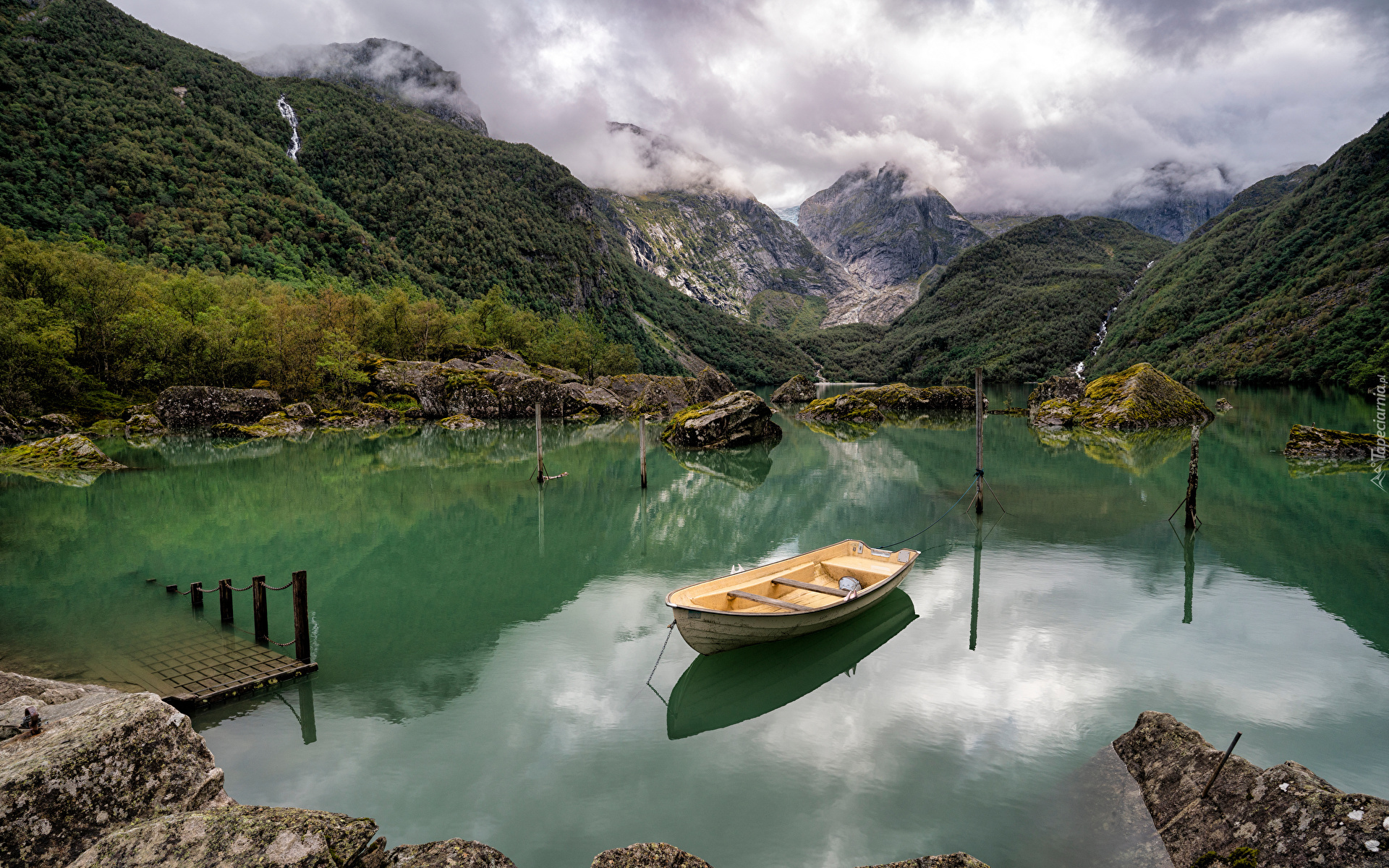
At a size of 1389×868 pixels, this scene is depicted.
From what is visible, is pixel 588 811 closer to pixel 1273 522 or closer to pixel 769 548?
pixel 769 548

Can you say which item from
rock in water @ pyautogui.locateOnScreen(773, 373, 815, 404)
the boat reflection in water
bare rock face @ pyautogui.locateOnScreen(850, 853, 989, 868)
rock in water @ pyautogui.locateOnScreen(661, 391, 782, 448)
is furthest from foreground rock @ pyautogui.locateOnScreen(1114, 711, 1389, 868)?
rock in water @ pyautogui.locateOnScreen(773, 373, 815, 404)

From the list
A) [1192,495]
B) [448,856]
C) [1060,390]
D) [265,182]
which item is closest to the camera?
[448,856]

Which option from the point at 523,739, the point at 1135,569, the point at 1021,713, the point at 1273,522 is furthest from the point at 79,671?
the point at 1273,522

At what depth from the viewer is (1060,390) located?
65.8 m

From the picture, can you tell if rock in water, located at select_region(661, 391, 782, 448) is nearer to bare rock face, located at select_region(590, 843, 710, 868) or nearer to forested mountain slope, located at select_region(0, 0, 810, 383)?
bare rock face, located at select_region(590, 843, 710, 868)

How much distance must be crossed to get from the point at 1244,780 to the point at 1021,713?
148 inches

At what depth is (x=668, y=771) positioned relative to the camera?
8.41m

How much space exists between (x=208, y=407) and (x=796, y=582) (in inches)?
2115

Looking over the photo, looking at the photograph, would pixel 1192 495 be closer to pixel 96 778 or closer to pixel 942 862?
pixel 942 862

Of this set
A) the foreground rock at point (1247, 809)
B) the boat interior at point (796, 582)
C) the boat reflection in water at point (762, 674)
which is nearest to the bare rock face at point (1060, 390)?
the boat interior at point (796, 582)

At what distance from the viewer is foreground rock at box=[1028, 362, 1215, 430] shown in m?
47.6

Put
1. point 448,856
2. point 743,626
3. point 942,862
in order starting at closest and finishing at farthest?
point 448,856
point 942,862
point 743,626

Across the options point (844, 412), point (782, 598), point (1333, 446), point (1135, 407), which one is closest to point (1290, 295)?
point (1135, 407)

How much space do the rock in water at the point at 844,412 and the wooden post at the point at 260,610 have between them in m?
53.3
